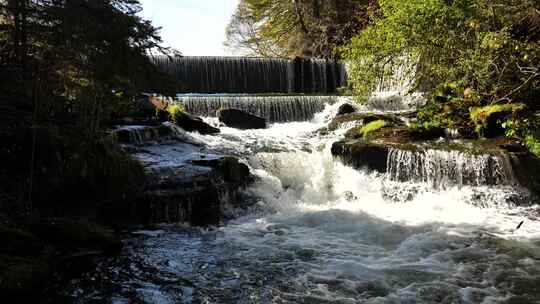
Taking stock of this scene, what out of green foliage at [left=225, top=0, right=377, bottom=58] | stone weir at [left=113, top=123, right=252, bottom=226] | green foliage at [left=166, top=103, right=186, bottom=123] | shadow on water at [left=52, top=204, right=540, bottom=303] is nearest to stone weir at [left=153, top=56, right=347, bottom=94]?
green foliage at [left=225, top=0, right=377, bottom=58]

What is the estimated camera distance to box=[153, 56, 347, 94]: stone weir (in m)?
22.0

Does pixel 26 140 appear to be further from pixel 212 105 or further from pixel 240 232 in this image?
pixel 212 105

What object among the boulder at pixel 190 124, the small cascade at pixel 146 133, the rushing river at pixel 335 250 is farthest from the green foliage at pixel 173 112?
the rushing river at pixel 335 250

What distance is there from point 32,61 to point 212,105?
11.5m

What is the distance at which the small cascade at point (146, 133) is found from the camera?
40.3 ft

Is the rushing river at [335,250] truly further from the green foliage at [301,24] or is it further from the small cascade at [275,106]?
the green foliage at [301,24]

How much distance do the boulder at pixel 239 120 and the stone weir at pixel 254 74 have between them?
4850 mm

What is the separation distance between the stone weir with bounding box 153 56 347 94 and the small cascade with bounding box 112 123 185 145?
7.86 metres

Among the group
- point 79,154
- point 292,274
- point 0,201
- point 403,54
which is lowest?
point 292,274

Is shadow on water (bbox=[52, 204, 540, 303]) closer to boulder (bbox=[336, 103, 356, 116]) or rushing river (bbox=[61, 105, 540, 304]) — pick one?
rushing river (bbox=[61, 105, 540, 304])

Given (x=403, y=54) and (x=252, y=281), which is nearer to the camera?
(x=252, y=281)

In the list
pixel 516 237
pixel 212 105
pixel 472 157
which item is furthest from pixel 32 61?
pixel 212 105

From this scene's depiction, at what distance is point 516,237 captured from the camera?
826 cm

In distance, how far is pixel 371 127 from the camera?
13461 millimetres
